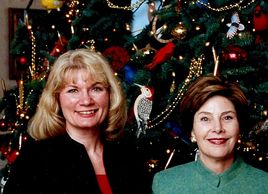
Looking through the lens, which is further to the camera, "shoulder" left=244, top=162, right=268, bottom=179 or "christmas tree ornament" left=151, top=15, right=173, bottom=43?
"christmas tree ornament" left=151, top=15, right=173, bottom=43

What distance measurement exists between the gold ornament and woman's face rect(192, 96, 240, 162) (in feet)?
2.85

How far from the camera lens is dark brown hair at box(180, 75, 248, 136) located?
2.53 m

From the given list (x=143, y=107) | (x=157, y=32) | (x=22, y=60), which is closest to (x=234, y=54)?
(x=143, y=107)

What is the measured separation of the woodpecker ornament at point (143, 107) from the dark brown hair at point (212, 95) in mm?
740

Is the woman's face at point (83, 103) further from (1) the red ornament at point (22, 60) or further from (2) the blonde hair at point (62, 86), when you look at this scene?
(1) the red ornament at point (22, 60)

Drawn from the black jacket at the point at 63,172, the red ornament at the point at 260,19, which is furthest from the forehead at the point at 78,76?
the red ornament at the point at 260,19

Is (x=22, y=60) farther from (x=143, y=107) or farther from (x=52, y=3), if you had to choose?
(x=143, y=107)

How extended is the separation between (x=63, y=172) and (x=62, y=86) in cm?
40

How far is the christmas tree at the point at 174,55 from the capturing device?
10.5 feet

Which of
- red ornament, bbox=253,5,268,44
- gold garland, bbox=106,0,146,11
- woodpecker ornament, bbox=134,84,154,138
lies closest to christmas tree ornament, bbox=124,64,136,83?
woodpecker ornament, bbox=134,84,154,138

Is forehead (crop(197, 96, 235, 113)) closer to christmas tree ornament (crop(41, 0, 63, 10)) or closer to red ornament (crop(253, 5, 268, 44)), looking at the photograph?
red ornament (crop(253, 5, 268, 44))

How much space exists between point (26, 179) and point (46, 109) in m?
0.41

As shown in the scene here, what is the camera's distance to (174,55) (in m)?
3.47

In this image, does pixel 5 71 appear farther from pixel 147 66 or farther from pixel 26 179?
pixel 26 179
